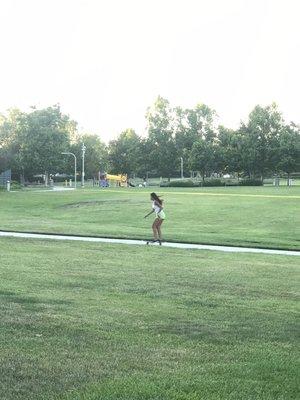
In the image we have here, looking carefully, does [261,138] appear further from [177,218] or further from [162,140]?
[177,218]

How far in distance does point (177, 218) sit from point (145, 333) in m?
23.5

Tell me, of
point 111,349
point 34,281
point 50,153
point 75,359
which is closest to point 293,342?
point 111,349

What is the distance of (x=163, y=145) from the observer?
4156 inches

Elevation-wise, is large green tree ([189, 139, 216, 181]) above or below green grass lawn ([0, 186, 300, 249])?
above

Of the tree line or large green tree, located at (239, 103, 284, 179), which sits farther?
large green tree, located at (239, 103, 284, 179)

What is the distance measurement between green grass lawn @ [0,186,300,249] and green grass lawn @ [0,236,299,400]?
30.7 feet

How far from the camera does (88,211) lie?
114ft

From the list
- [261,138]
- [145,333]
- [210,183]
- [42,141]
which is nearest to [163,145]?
[261,138]

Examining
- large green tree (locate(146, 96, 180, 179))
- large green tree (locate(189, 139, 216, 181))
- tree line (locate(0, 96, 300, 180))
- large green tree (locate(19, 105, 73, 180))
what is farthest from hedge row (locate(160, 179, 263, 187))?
large green tree (locate(146, 96, 180, 179))

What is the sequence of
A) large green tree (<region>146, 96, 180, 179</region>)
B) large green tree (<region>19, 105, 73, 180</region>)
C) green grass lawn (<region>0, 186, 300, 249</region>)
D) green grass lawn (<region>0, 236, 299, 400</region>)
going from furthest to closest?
large green tree (<region>146, 96, 180, 179</region>), large green tree (<region>19, 105, 73, 180</region>), green grass lawn (<region>0, 186, 300, 249</region>), green grass lawn (<region>0, 236, 299, 400</region>)

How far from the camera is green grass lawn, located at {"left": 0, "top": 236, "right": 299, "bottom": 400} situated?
4.52 metres

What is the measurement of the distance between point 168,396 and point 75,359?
123cm

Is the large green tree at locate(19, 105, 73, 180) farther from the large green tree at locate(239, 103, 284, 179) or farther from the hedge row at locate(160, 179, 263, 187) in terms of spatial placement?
the large green tree at locate(239, 103, 284, 179)

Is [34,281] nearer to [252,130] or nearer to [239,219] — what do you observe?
[239,219]
